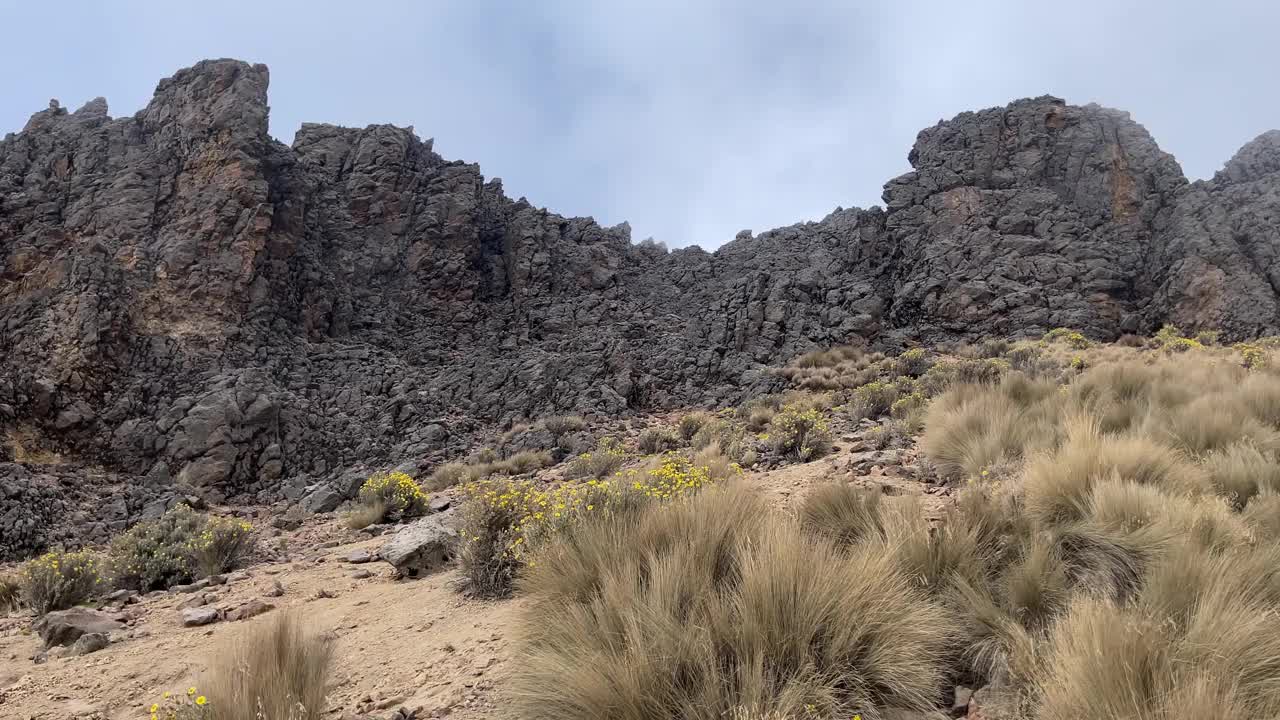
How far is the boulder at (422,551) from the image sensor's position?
611 centimetres

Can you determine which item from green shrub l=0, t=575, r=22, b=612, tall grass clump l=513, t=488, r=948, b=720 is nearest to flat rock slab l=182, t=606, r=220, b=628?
green shrub l=0, t=575, r=22, b=612

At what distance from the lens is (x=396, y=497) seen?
33.0 feet

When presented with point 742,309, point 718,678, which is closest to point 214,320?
point 742,309

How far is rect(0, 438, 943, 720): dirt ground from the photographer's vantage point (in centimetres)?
328

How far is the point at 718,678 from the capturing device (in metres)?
2.30

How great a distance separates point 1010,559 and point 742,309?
1013 inches

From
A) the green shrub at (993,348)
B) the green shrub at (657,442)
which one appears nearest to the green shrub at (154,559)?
the green shrub at (657,442)

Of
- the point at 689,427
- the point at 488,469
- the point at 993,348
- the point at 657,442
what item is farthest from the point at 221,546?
the point at 993,348

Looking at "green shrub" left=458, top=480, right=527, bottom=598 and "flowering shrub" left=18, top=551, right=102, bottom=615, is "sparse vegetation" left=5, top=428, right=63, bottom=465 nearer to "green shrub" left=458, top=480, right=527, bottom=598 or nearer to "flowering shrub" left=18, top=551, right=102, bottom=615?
"flowering shrub" left=18, top=551, right=102, bottom=615

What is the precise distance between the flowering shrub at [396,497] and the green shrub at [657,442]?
5.72 metres

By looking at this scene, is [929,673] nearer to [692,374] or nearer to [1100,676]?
[1100,676]

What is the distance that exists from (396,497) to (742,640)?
886 centimetres

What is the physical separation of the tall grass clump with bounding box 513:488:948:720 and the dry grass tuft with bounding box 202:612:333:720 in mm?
1048

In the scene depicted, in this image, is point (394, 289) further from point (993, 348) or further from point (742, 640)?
point (742, 640)
